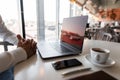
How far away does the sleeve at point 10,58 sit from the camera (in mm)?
575

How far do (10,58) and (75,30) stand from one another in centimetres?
48

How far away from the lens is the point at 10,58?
2.03 ft

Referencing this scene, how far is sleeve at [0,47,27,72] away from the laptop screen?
1.16ft

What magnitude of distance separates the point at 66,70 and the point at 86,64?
0.14 metres

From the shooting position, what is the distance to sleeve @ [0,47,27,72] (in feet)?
1.89

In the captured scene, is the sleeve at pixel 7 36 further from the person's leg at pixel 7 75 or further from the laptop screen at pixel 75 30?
the person's leg at pixel 7 75

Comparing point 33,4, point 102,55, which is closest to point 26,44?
point 102,55

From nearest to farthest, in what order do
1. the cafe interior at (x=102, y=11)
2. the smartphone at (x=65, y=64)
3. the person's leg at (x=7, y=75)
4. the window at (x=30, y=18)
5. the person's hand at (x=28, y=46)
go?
the person's leg at (x=7, y=75)
the smartphone at (x=65, y=64)
the person's hand at (x=28, y=46)
the window at (x=30, y=18)
the cafe interior at (x=102, y=11)

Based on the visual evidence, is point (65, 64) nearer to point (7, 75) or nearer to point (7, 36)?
point (7, 75)

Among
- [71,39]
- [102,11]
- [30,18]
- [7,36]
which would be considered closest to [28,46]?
[71,39]

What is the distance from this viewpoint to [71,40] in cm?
96

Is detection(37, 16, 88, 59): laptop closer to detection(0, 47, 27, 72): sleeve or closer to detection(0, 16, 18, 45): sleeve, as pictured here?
detection(0, 47, 27, 72): sleeve

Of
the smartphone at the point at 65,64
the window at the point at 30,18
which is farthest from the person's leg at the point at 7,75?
the window at the point at 30,18

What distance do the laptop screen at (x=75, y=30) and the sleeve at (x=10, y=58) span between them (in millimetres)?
353
